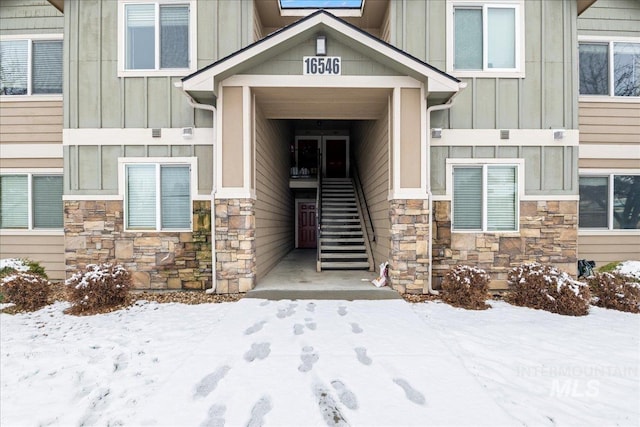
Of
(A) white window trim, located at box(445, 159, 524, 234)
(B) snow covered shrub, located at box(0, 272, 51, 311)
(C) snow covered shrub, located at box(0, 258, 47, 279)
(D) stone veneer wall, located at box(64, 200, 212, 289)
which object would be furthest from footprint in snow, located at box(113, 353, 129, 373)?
(A) white window trim, located at box(445, 159, 524, 234)

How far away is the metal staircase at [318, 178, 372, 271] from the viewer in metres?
7.19

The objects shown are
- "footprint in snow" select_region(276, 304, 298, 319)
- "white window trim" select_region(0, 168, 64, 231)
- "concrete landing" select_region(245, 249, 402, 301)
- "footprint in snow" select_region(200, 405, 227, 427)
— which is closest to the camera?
"footprint in snow" select_region(200, 405, 227, 427)

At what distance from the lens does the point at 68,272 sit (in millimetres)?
5773

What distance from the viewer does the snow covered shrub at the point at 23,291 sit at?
490cm

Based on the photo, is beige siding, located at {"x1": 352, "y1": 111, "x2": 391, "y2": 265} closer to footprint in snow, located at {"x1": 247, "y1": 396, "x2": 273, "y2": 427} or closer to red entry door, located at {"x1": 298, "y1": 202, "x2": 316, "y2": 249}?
footprint in snow, located at {"x1": 247, "y1": 396, "x2": 273, "y2": 427}

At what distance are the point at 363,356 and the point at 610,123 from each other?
789cm

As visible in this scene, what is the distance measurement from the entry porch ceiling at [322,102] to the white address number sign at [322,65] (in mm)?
277

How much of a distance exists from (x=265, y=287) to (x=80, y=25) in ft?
20.4

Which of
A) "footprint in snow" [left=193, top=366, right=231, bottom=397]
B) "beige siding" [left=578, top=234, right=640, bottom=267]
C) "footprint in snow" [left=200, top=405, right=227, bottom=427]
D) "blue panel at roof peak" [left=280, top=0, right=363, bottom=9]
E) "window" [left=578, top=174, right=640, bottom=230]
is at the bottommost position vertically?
"footprint in snow" [left=200, top=405, right=227, bottom=427]

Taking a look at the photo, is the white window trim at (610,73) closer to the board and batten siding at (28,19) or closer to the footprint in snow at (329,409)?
the footprint in snow at (329,409)

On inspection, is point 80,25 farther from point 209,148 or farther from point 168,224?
point 168,224

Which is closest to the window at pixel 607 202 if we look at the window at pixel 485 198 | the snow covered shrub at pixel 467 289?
the window at pixel 485 198

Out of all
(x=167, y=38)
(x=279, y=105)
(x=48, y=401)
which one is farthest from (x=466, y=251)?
(x=167, y=38)

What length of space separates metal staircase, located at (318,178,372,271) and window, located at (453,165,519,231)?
91.4 inches
